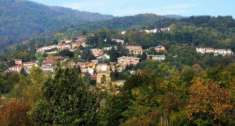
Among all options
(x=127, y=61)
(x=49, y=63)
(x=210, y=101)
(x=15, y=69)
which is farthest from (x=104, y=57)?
(x=210, y=101)

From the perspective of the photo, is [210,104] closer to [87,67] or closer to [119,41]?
[87,67]

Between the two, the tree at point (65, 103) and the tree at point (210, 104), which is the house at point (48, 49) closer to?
the tree at point (65, 103)

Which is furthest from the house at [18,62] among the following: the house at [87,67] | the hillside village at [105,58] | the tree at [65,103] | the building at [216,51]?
the tree at [65,103]

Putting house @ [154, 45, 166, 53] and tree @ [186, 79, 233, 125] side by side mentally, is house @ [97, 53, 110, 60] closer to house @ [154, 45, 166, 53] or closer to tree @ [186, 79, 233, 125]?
house @ [154, 45, 166, 53]

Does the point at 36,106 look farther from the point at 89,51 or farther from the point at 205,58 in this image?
the point at 89,51

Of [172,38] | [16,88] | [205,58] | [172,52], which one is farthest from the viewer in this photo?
[172,38]

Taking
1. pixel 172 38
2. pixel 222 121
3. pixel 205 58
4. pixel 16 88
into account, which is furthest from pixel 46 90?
pixel 172 38
